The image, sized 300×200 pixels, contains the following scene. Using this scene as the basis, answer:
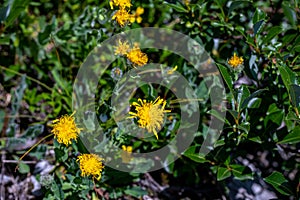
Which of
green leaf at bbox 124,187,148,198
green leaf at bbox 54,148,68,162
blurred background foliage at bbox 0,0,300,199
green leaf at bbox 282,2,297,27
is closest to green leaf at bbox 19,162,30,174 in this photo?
blurred background foliage at bbox 0,0,300,199

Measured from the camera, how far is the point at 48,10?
9.41 ft

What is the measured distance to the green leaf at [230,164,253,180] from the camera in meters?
1.92

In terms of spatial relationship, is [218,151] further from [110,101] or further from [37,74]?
[37,74]

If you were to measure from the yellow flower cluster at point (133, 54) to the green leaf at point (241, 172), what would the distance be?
684 millimetres

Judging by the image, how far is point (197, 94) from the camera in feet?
7.37

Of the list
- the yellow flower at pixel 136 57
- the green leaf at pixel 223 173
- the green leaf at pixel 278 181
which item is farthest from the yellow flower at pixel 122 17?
the green leaf at pixel 278 181

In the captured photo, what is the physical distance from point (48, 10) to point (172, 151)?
4.61ft

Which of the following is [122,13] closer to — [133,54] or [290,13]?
[133,54]

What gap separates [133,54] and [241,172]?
0.77m

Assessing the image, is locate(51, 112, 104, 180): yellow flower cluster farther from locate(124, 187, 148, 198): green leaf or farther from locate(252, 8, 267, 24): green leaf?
locate(252, 8, 267, 24): green leaf

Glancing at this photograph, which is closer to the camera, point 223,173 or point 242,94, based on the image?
point 242,94

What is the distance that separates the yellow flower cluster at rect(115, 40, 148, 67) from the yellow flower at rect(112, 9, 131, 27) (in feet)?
0.32

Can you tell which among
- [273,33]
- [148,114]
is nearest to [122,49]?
[148,114]

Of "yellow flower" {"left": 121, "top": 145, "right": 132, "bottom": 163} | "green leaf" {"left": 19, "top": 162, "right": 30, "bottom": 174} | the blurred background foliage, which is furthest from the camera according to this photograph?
"green leaf" {"left": 19, "top": 162, "right": 30, "bottom": 174}
